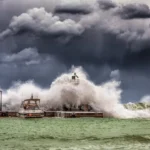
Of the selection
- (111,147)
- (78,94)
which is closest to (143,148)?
(111,147)

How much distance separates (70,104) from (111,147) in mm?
99490

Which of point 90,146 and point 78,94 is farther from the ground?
point 78,94

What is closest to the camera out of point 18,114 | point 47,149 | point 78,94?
point 47,149

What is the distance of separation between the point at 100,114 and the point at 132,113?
18.8m

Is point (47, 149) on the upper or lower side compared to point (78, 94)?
lower

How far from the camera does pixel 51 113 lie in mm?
128375

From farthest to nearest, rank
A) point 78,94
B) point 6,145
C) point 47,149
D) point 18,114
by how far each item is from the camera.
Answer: point 78,94 → point 18,114 → point 6,145 → point 47,149

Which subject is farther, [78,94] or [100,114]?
[78,94]

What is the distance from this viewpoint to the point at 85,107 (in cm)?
13950

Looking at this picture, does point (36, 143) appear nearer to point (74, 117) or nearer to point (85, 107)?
point (74, 117)

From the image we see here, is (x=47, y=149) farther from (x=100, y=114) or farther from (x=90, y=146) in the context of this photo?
(x=100, y=114)

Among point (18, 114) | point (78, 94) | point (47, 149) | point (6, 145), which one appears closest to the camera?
point (47, 149)

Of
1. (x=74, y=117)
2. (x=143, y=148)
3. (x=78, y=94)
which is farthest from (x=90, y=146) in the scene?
(x=78, y=94)

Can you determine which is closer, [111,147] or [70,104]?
[111,147]
